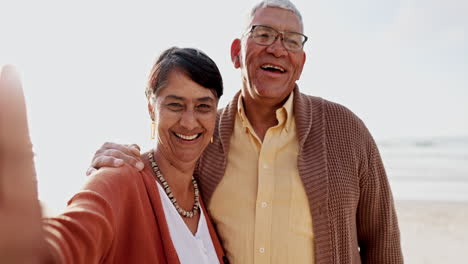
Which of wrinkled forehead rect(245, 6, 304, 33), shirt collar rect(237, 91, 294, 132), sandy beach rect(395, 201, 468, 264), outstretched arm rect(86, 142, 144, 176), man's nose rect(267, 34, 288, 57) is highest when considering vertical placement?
wrinkled forehead rect(245, 6, 304, 33)

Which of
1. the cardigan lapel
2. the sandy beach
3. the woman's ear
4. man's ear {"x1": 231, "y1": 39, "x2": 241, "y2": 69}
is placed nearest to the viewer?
the woman's ear

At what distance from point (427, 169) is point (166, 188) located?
13.8m

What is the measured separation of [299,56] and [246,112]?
46cm

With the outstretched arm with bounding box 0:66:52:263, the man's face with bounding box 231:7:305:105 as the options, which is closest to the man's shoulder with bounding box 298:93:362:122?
the man's face with bounding box 231:7:305:105

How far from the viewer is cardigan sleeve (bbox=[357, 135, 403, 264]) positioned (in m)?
2.40

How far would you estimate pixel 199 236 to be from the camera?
199 cm

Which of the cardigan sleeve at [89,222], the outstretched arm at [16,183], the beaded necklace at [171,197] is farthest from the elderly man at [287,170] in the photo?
the outstretched arm at [16,183]

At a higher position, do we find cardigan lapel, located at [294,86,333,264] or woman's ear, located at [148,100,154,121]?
woman's ear, located at [148,100,154,121]

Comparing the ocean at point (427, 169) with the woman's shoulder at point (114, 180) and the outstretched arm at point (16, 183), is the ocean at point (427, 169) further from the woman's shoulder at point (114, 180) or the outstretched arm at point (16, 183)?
the outstretched arm at point (16, 183)

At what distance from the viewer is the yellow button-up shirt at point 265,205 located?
7.18ft

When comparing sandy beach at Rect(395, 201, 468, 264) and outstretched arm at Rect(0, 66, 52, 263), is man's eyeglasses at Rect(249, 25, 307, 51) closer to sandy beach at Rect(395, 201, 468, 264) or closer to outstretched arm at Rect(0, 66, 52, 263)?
outstretched arm at Rect(0, 66, 52, 263)

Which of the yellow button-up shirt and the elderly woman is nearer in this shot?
the elderly woman

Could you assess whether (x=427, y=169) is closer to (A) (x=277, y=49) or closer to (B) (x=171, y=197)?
(A) (x=277, y=49)

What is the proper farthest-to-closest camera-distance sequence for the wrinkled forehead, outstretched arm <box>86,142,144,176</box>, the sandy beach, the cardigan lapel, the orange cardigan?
1. the sandy beach
2. the wrinkled forehead
3. the cardigan lapel
4. outstretched arm <box>86,142,144,176</box>
5. the orange cardigan
